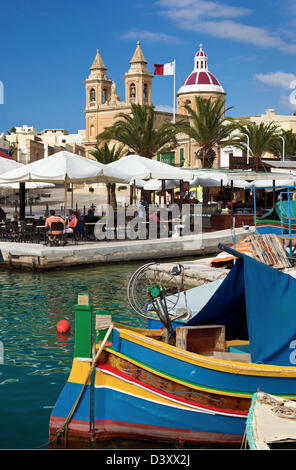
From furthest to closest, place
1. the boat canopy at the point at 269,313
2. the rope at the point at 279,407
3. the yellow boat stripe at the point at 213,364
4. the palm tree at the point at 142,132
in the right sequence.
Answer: the palm tree at the point at 142,132, the boat canopy at the point at 269,313, the yellow boat stripe at the point at 213,364, the rope at the point at 279,407

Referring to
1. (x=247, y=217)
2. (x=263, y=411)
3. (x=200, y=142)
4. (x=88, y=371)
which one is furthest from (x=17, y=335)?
(x=200, y=142)

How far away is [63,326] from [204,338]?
387 centimetres

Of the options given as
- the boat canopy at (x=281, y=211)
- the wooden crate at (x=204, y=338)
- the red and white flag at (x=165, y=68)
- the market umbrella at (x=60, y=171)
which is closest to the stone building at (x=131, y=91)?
the red and white flag at (x=165, y=68)

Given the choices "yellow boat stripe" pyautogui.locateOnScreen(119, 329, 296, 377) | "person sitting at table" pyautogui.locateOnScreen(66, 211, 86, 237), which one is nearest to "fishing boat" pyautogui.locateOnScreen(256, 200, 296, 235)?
"person sitting at table" pyautogui.locateOnScreen(66, 211, 86, 237)

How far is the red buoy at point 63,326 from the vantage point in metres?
10.2

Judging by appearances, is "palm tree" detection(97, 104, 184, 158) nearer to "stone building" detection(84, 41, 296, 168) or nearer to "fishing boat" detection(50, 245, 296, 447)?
"fishing boat" detection(50, 245, 296, 447)

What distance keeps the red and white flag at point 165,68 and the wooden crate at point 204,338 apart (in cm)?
5735

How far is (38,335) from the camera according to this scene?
395 inches

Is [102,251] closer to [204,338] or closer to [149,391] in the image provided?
[204,338]

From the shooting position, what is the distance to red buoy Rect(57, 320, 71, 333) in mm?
10172

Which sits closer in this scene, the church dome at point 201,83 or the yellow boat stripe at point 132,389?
the yellow boat stripe at point 132,389

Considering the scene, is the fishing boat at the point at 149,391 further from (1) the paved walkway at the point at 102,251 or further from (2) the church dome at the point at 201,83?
(2) the church dome at the point at 201,83

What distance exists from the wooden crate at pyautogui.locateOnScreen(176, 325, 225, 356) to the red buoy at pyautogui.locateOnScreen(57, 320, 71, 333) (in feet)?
12.4
